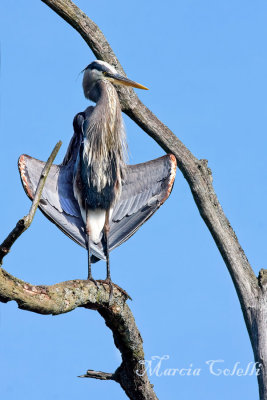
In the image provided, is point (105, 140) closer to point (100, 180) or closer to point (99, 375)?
point (100, 180)

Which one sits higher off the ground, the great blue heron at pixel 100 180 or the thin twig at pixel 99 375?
the great blue heron at pixel 100 180

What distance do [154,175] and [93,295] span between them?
203cm

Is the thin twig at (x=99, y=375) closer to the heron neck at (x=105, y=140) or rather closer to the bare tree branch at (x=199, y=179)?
the bare tree branch at (x=199, y=179)

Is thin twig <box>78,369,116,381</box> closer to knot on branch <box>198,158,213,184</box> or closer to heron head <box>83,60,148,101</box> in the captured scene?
knot on branch <box>198,158,213,184</box>

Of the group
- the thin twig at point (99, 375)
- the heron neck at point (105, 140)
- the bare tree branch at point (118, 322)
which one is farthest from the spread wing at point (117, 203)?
the thin twig at point (99, 375)

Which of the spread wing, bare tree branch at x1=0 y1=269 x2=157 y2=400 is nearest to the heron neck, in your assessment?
the spread wing

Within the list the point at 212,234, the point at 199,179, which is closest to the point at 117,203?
the point at 199,179

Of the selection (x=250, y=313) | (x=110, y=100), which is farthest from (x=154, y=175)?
(x=250, y=313)

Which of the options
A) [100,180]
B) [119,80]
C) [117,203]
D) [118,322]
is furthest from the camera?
[119,80]

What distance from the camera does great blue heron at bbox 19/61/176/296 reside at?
5.45m

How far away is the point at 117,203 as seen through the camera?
5.79m

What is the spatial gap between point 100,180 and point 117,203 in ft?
Result: 0.86

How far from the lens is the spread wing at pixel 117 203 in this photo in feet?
17.6

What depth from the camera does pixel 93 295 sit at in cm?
402
